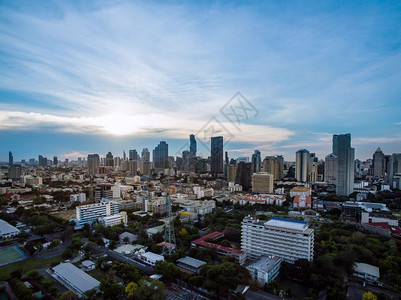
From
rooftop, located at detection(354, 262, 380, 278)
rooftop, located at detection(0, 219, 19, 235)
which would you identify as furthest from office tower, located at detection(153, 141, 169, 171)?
rooftop, located at detection(354, 262, 380, 278)

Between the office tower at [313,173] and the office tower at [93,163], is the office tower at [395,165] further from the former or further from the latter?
the office tower at [93,163]

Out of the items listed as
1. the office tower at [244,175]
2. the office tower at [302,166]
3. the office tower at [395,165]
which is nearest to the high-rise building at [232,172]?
the office tower at [244,175]

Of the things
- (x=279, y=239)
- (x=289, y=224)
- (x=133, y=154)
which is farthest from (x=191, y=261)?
(x=133, y=154)

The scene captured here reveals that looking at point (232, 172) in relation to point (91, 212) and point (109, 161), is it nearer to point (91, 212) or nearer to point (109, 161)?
point (91, 212)

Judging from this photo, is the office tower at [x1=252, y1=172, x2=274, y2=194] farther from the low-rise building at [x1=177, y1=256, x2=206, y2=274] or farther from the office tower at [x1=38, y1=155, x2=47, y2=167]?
the office tower at [x1=38, y1=155, x2=47, y2=167]

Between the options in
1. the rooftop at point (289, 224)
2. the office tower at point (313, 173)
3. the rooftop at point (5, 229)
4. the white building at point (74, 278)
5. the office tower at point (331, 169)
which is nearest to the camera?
the white building at point (74, 278)

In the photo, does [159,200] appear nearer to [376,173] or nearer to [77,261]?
[77,261]

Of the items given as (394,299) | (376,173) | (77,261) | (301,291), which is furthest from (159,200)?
(376,173)
